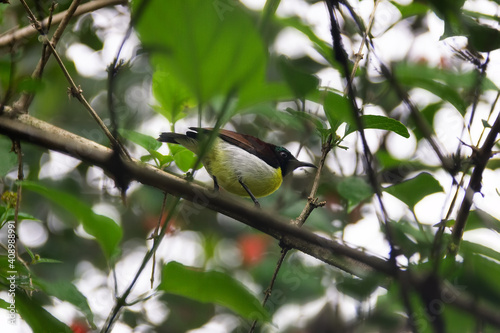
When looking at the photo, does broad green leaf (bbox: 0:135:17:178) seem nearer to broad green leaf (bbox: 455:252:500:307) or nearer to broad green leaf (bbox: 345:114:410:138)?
broad green leaf (bbox: 345:114:410:138)

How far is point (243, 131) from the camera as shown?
5410 mm

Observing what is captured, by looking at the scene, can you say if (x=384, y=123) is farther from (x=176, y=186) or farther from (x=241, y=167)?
(x=241, y=167)

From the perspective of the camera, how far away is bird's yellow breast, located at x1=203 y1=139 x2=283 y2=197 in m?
3.79

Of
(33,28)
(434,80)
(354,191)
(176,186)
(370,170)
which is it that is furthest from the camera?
(33,28)

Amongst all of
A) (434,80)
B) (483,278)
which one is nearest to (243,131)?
(434,80)

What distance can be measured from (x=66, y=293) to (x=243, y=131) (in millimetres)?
3976

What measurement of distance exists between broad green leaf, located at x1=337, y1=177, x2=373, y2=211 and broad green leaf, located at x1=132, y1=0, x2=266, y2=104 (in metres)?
1.80

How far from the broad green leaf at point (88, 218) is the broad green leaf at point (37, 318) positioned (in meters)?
0.22

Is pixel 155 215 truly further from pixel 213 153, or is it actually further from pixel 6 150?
pixel 6 150

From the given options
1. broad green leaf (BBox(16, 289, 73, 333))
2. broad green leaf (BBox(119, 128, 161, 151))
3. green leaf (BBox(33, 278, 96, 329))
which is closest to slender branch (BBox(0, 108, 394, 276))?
broad green leaf (BBox(16, 289, 73, 333))

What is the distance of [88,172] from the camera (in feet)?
14.7

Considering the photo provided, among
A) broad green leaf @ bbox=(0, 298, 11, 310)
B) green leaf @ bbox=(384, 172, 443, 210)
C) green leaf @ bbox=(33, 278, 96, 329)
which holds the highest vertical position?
green leaf @ bbox=(384, 172, 443, 210)

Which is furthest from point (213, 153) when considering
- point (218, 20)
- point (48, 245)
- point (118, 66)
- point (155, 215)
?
point (218, 20)

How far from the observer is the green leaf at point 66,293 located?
4.88ft
